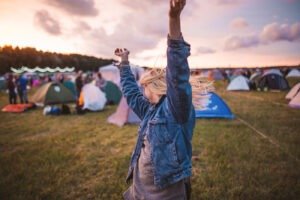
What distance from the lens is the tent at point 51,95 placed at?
733 inches

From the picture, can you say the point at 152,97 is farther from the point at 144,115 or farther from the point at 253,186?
the point at 253,186

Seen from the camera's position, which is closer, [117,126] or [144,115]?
[144,115]

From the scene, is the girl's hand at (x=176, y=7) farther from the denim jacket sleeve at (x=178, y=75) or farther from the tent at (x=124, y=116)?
the tent at (x=124, y=116)

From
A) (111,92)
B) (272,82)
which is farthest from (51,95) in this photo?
(272,82)

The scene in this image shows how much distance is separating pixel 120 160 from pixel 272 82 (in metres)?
23.9

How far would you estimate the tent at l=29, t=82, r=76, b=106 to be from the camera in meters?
18.6

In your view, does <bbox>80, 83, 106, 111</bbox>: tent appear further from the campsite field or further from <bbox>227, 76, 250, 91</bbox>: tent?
<bbox>227, 76, 250, 91</bbox>: tent

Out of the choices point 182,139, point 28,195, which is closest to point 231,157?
point 28,195

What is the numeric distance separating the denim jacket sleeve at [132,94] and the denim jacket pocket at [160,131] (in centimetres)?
42

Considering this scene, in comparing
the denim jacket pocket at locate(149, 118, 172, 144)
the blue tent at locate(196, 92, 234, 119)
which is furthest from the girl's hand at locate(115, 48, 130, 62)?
the blue tent at locate(196, 92, 234, 119)

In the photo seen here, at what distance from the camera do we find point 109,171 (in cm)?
611

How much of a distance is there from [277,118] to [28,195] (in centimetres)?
1055

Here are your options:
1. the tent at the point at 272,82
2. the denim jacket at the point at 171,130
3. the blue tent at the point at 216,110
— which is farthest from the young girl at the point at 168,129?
the tent at the point at 272,82

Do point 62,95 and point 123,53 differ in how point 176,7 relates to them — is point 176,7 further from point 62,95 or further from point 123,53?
point 62,95
